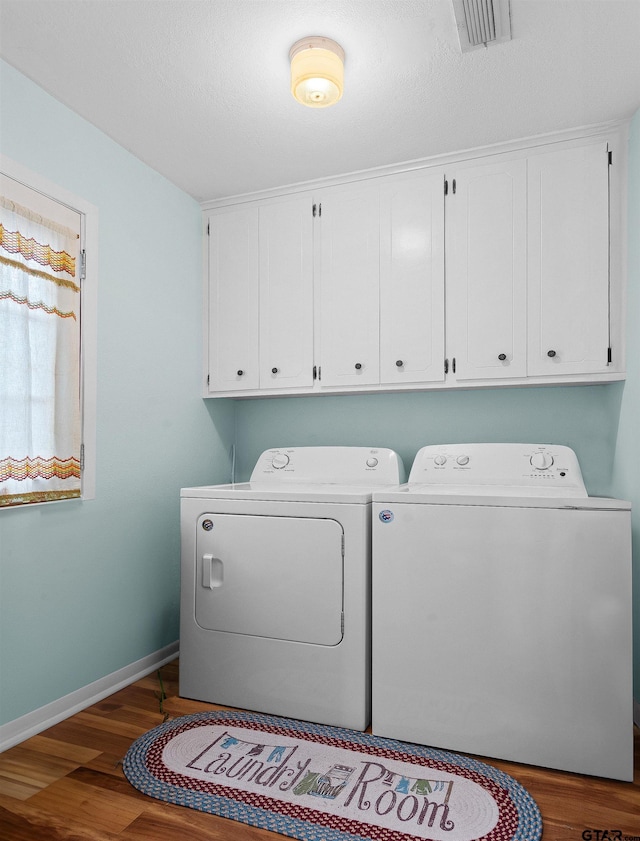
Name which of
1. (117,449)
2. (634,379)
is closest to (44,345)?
(117,449)

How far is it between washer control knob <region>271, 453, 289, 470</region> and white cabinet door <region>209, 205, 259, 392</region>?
0.38m

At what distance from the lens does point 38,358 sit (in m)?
2.08

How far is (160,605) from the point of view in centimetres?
271

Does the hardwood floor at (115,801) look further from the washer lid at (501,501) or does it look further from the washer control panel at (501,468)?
the washer control panel at (501,468)

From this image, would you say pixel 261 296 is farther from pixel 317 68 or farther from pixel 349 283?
pixel 317 68

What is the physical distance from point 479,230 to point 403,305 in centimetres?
45

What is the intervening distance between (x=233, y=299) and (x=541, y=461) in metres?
1.69

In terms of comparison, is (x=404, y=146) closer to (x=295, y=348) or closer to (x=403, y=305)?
(x=403, y=305)

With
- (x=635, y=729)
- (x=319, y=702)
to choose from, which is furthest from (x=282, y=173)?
(x=635, y=729)

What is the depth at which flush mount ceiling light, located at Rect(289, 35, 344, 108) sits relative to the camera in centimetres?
178

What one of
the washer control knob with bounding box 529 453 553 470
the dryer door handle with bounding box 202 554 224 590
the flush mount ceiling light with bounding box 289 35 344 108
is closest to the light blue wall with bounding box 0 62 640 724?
the washer control knob with bounding box 529 453 553 470

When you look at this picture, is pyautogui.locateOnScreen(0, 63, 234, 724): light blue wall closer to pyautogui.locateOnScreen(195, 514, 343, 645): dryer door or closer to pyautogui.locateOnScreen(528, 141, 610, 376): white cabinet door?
pyautogui.locateOnScreen(195, 514, 343, 645): dryer door

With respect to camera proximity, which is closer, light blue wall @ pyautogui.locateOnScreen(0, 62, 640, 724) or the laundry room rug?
the laundry room rug

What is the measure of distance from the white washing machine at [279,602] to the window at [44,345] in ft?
1.70
